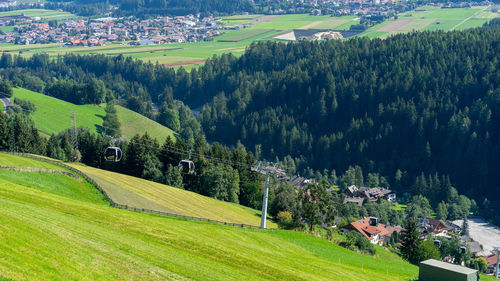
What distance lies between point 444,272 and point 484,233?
110m

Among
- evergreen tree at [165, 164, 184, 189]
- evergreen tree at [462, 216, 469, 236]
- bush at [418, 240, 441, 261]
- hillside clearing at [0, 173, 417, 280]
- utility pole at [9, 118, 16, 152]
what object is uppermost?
hillside clearing at [0, 173, 417, 280]

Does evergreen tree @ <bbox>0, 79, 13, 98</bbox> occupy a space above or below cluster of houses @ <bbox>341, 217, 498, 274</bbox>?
above

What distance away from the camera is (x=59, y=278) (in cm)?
2770

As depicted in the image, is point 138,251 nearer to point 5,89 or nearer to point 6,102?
point 6,102

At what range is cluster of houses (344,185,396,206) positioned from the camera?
16512cm

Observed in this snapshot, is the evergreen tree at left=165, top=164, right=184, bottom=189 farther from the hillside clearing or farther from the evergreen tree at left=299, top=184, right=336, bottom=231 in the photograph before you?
the hillside clearing

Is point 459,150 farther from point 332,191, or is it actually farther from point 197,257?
point 197,257

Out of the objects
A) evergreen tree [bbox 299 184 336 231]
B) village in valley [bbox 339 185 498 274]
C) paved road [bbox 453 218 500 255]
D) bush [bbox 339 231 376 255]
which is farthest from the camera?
paved road [bbox 453 218 500 255]

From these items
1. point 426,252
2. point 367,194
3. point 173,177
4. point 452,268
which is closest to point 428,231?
point 367,194

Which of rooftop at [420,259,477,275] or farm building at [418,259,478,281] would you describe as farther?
rooftop at [420,259,477,275]

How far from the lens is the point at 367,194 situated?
16800cm

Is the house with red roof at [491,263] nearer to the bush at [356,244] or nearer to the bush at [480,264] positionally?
the bush at [480,264]

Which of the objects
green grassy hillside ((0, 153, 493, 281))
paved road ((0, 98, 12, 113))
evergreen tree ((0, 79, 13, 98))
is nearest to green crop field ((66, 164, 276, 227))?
green grassy hillside ((0, 153, 493, 281))

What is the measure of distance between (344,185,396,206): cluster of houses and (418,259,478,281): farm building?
369 ft
